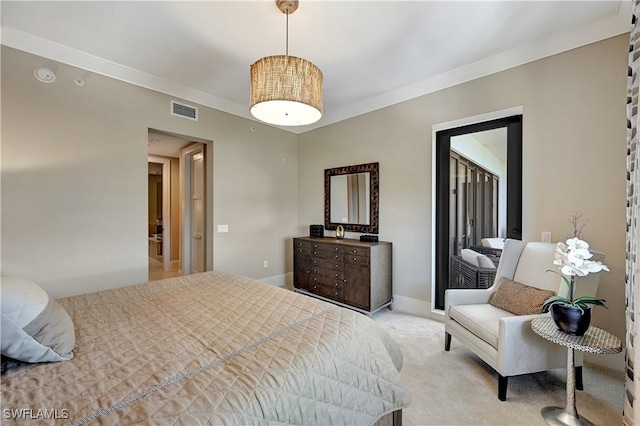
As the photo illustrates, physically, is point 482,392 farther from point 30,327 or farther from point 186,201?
point 186,201

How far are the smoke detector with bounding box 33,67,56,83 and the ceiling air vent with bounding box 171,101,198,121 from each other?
106 cm

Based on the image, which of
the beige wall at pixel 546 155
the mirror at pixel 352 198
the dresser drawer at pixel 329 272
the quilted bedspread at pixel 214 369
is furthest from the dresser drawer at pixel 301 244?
the quilted bedspread at pixel 214 369

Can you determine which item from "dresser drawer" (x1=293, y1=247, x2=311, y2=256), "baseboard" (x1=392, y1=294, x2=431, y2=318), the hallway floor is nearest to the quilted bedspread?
"baseboard" (x1=392, y1=294, x2=431, y2=318)

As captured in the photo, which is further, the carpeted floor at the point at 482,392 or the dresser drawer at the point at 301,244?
the dresser drawer at the point at 301,244

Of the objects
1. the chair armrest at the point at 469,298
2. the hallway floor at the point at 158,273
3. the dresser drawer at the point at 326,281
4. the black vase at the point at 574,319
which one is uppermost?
the black vase at the point at 574,319

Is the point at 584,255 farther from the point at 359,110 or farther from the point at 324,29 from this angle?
the point at 359,110

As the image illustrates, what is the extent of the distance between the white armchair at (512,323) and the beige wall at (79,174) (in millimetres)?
3039

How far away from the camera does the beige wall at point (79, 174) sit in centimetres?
239

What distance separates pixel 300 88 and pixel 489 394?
8.19 ft

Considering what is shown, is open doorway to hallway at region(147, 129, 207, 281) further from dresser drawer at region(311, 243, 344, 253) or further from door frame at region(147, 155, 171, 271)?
dresser drawer at region(311, 243, 344, 253)

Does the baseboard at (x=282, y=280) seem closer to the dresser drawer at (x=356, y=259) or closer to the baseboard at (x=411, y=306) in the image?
the dresser drawer at (x=356, y=259)

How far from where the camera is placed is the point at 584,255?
1.59 metres

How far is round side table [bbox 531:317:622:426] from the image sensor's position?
152 centimetres

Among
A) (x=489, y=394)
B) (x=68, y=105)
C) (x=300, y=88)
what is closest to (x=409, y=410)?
(x=489, y=394)
